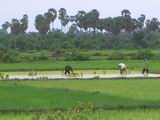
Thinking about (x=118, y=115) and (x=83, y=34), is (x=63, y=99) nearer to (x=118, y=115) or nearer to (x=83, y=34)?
(x=118, y=115)

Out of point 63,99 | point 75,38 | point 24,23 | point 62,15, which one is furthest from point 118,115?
point 62,15

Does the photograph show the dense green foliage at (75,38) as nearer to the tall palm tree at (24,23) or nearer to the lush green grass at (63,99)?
the tall palm tree at (24,23)

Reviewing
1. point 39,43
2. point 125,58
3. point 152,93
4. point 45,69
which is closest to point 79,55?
point 125,58

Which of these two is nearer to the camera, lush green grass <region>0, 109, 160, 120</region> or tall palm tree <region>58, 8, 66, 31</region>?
lush green grass <region>0, 109, 160, 120</region>

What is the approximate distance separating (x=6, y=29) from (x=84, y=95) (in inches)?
3692

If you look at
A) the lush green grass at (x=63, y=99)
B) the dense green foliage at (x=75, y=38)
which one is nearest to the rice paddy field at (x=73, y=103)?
the lush green grass at (x=63, y=99)

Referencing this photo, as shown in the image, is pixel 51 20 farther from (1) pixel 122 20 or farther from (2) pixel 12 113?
(2) pixel 12 113

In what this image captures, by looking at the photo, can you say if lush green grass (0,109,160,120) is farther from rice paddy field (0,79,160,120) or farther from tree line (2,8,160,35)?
tree line (2,8,160,35)

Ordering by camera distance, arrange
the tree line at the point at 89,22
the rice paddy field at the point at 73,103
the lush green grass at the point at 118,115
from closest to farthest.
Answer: the lush green grass at the point at 118,115 → the rice paddy field at the point at 73,103 → the tree line at the point at 89,22

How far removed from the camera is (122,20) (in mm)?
87312

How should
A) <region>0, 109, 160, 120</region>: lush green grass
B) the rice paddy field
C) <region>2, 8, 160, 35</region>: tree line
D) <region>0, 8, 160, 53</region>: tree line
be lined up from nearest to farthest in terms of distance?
<region>0, 109, 160, 120</region>: lush green grass < the rice paddy field < <region>0, 8, 160, 53</region>: tree line < <region>2, 8, 160, 35</region>: tree line

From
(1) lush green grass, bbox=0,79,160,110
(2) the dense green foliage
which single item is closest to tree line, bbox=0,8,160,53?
(2) the dense green foliage

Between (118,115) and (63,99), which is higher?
(63,99)

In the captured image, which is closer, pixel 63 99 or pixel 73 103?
pixel 73 103
